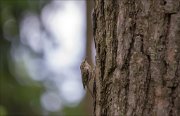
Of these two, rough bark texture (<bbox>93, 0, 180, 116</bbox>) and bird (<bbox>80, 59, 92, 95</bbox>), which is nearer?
rough bark texture (<bbox>93, 0, 180, 116</bbox>)

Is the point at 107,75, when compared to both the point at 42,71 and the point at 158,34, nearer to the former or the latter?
the point at 158,34

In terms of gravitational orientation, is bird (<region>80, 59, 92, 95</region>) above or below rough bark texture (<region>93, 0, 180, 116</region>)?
below

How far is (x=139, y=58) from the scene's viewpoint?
159cm

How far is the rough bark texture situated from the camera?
60.6 inches

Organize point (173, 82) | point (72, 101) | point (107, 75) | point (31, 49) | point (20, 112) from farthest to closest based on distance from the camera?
point (72, 101)
point (20, 112)
point (31, 49)
point (107, 75)
point (173, 82)

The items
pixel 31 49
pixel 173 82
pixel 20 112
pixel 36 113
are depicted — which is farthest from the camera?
pixel 36 113

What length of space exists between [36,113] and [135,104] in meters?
7.90

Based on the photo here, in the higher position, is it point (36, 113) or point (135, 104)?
point (135, 104)

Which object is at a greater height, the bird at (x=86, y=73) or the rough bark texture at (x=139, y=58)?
the rough bark texture at (x=139, y=58)

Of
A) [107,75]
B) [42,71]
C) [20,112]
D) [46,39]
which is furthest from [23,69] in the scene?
[107,75]

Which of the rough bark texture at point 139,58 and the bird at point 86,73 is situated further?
the bird at point 86,73

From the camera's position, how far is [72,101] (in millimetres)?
11859

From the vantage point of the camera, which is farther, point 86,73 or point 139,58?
point 86,73

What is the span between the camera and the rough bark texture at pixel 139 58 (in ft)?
5.05
